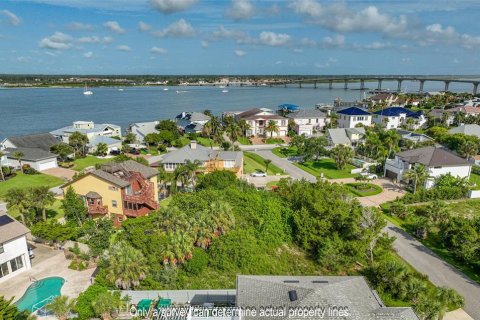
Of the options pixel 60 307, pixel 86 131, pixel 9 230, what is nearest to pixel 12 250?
pixel 9 230

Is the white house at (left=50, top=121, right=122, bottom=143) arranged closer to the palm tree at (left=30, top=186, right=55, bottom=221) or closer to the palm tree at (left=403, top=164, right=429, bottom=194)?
the palm tree at (left=30, top=186, right=55, bottom=221)

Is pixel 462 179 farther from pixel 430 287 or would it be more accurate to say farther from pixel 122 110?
pixel 122 110

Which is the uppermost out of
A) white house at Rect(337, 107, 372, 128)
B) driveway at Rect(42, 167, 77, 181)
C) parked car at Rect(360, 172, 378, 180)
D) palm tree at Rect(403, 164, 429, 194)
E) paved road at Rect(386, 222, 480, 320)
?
white house at Rect(337, 107, 372, 128)

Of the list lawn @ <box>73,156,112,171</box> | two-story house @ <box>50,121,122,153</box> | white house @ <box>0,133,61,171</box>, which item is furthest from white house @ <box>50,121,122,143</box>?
lawn @ <box>73,156,112,171</box>

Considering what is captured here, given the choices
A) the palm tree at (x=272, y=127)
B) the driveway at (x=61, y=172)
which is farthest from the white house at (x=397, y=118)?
the driveway at (x=61, y=172)

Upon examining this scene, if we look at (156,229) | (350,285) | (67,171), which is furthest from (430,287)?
(67,171)

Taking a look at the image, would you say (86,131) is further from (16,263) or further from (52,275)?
(52,275)
